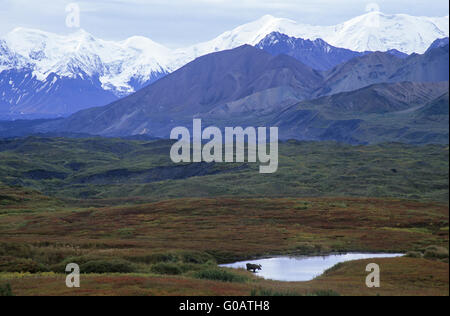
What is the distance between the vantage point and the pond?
5809 cm

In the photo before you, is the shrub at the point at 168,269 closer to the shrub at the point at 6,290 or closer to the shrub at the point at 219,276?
the shrub at the point at 219,276

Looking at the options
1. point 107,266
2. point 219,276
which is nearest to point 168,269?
point 107,266

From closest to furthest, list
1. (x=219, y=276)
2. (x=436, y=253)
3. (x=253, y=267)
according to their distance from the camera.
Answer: (x=219, y=276)
(x=436, y=253)
(x=253, y=267)

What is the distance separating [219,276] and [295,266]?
17.0m

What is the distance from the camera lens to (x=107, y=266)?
53.0 m

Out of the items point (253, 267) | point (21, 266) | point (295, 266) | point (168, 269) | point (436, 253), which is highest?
point (436, 253)

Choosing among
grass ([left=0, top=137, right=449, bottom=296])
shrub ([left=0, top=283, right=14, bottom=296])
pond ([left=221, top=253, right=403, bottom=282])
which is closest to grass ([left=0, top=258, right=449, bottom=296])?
grass ([left=0, top=137, right=449, bottom=296])

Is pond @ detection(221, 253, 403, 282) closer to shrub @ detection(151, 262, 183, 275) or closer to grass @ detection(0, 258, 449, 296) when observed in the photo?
grass @ detection(0, 258, 449, 296)

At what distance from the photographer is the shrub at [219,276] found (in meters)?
47.2

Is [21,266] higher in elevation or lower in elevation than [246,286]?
higher

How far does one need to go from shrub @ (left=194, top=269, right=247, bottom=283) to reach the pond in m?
8.28

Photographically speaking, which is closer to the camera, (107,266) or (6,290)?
(6,290)

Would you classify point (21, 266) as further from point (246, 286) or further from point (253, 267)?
point (246, 286)
